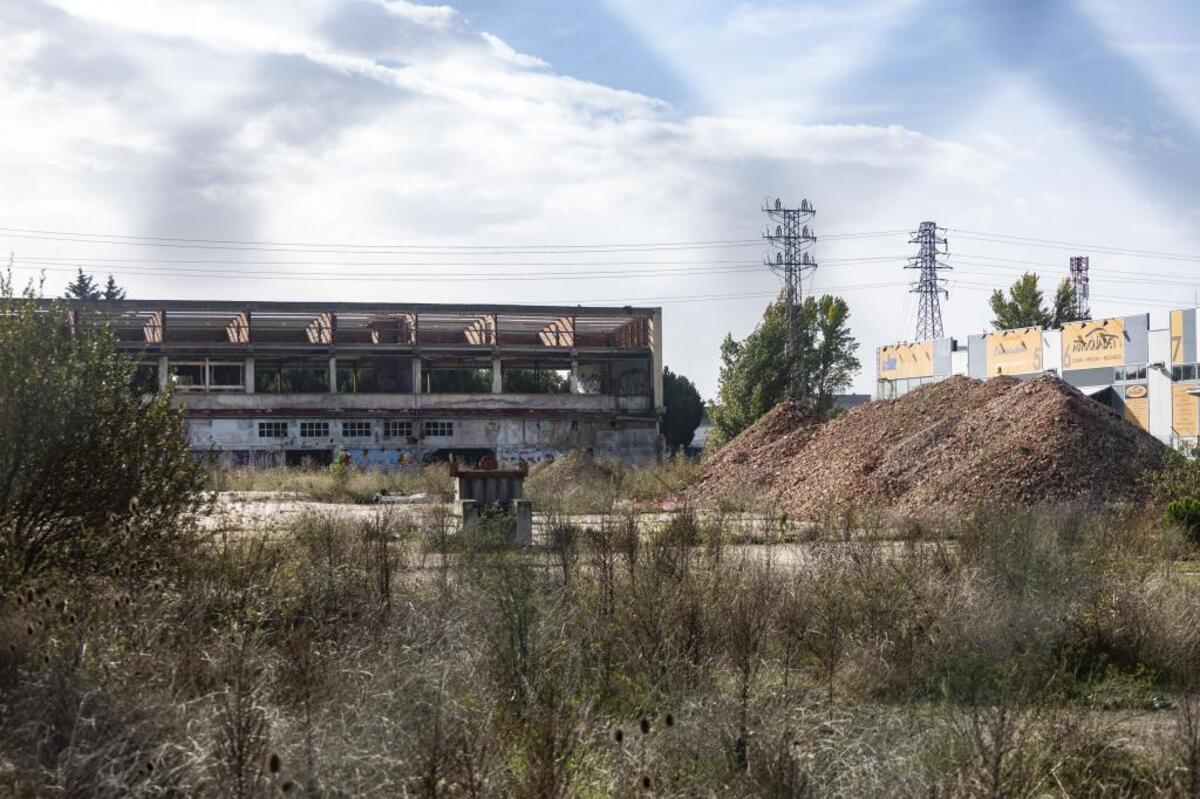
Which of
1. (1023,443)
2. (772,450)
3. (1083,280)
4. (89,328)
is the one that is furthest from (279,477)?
(1083,280)

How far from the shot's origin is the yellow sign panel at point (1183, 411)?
4800 cm

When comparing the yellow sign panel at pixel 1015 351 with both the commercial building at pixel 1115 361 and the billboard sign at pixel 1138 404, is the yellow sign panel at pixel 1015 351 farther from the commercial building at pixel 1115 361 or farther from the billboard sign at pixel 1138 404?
the billboard sign at pixel 1138 404

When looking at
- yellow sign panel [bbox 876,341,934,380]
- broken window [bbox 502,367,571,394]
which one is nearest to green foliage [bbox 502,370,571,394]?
broken window [bbox 502,367,571,394]

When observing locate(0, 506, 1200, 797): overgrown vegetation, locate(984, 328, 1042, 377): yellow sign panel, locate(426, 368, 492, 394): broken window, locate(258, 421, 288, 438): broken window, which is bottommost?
locate(0, 506, 1200, 797): overgrown vegetation

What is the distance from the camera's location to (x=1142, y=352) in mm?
52312

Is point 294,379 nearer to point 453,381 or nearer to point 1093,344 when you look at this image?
point 453,381

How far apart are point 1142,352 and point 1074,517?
43.6 metres

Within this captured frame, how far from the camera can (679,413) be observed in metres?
64.3

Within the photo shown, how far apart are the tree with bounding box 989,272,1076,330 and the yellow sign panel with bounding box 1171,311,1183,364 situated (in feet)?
57.0

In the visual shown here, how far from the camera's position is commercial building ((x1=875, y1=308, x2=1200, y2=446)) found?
4919 centimetres

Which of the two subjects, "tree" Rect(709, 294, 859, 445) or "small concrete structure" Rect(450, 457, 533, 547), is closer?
"small concrete structure" Rect(450, 457, 533, 547)

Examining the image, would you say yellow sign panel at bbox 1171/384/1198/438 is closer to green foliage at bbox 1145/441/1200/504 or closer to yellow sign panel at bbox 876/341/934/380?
yellow sign panel at bbox 876/341/934/380

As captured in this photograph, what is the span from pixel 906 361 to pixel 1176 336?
19859mm

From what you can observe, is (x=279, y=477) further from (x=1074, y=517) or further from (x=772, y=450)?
(x=1074, y=517)
